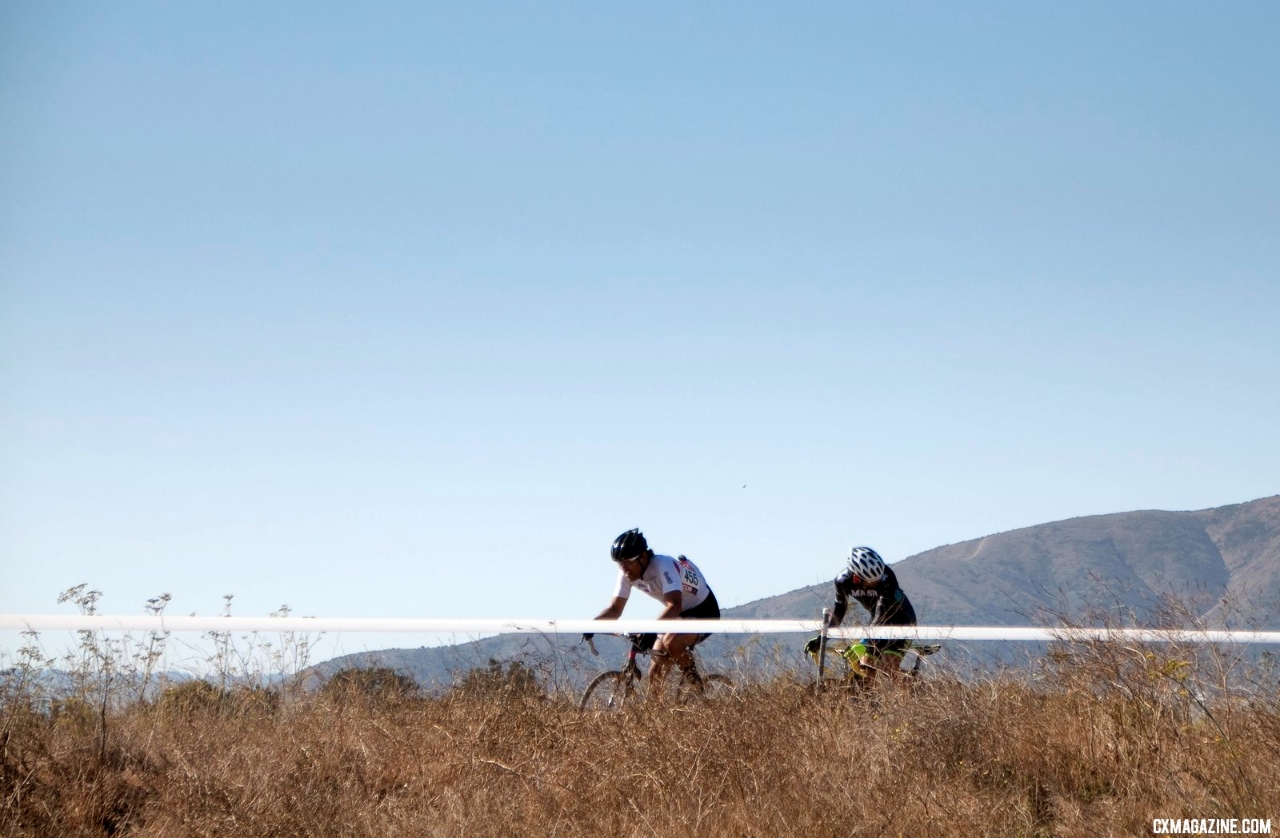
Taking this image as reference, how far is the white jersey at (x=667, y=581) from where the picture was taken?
32.7 ft

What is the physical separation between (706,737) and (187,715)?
14.7 feet

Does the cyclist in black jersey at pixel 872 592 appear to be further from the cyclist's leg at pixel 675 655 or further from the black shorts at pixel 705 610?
the black shorts at pixel 705 610

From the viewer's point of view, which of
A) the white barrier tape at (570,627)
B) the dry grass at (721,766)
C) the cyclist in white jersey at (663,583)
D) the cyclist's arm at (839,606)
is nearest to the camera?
the dry grass at (721,766)

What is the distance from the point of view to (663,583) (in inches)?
391

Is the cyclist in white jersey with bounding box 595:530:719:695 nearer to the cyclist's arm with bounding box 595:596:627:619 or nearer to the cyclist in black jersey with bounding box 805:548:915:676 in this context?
the cyclist's arm with bounding box 595:596:627:619

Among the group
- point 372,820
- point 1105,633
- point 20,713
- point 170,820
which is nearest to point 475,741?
point 372,820

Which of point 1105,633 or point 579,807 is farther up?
point 1105,633

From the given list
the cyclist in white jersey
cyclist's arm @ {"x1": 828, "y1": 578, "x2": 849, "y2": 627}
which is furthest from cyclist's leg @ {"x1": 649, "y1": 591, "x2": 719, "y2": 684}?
cyclist's arm @ {"x1": 828, "y1": 578, "x2": 849, "y2": 627}

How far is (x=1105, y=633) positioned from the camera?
7336mm

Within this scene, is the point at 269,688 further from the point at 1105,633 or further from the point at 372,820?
the point at 1105,633

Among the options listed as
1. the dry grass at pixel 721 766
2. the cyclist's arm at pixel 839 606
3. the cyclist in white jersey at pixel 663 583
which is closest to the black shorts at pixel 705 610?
the cyclist in white jersey at pixel 663 583

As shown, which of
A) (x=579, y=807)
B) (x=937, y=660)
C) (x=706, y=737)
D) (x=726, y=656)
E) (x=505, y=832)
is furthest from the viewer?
(x=726, y=656)

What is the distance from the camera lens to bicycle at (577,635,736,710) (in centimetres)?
802

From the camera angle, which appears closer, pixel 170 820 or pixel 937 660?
pixel 170 820
